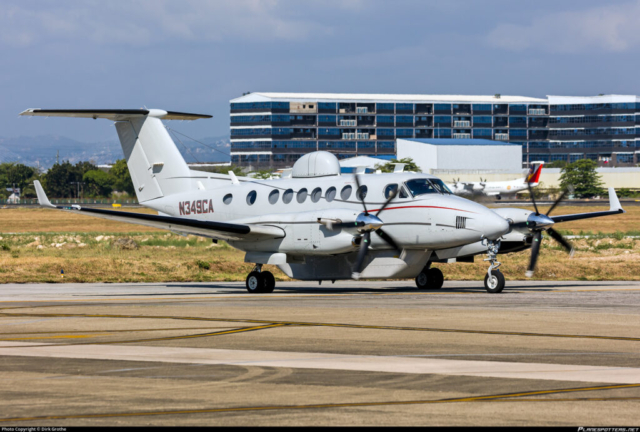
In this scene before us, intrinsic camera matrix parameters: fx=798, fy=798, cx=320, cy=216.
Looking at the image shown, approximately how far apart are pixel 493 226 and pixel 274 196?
8.78m

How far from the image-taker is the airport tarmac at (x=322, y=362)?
8977mm

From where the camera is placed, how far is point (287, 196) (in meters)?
29.8

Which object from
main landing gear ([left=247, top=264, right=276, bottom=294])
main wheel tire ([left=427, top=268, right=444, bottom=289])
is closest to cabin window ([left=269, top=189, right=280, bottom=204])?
main landing gear ([left=247, top=264, right=276, bottom=294])

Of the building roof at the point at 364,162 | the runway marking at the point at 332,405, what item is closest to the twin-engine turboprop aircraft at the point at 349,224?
the runway marking at the point at 332,405

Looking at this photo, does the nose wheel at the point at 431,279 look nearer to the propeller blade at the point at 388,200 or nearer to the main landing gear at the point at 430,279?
the main landing gear at the point at 430,279

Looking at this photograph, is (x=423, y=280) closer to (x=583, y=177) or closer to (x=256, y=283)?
(x=256, y=283)

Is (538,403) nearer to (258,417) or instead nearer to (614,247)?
(258,417)

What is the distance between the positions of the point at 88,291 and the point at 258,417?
2177 centimetres

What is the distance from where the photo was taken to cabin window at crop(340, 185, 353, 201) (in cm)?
2817

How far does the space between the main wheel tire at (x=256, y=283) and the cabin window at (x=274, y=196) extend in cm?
289

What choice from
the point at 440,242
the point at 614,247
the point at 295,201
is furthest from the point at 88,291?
the point at 614,247

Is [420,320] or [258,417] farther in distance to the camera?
[420,320]

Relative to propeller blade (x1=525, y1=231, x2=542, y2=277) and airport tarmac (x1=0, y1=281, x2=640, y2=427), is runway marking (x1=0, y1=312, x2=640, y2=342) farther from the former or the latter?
propeller blade (x1=525, y1=231, x2=542, y2=277)

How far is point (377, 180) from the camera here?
91.5 feet
